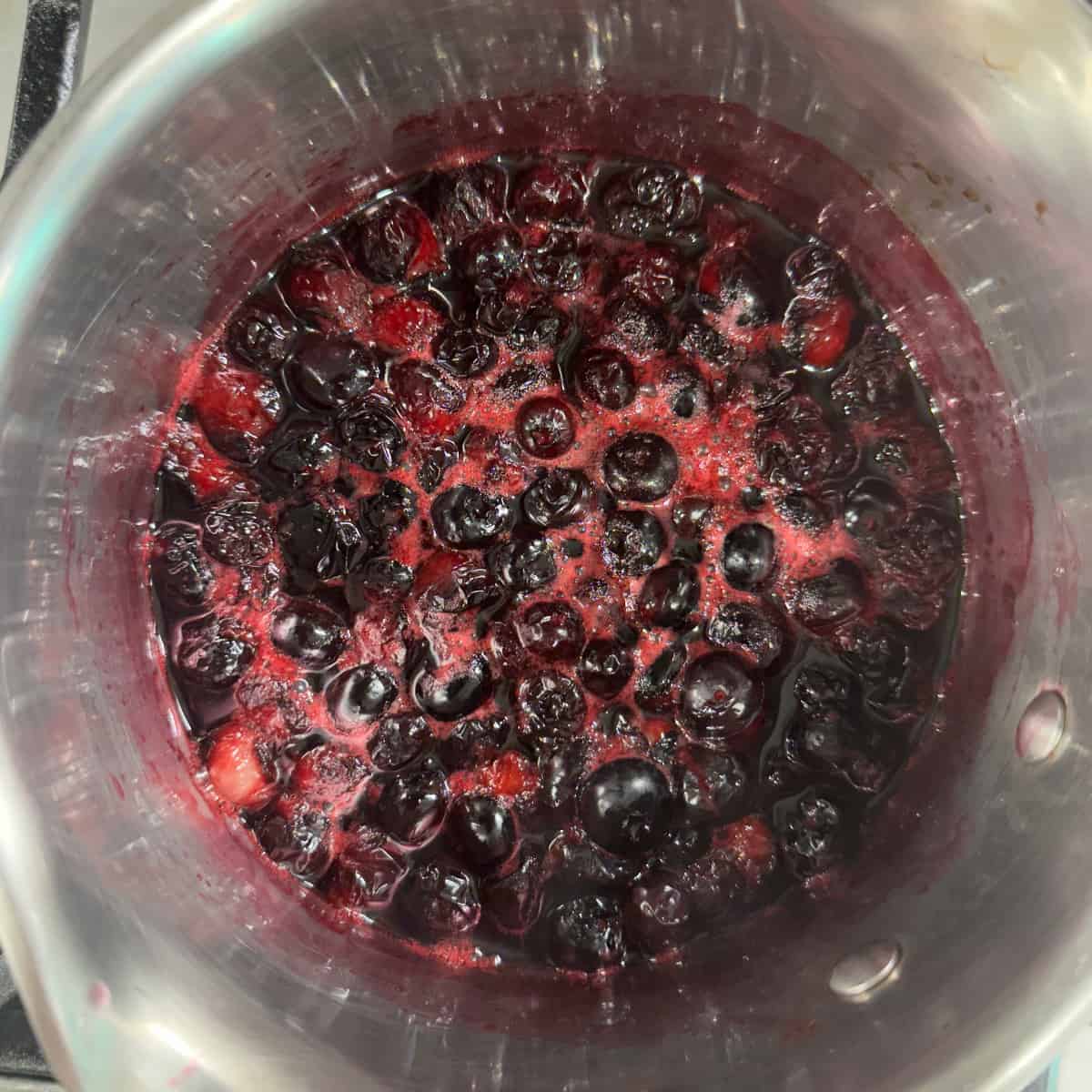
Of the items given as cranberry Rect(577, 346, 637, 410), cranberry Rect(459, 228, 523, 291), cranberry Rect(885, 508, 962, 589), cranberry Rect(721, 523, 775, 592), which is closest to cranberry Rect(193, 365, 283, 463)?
cranberry Rect(459, 228, 523, 291)

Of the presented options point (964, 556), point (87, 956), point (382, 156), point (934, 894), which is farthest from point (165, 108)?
point (934, 894)

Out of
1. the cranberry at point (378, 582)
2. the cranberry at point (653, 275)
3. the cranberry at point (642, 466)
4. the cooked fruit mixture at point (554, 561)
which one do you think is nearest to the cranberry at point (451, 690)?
the cooked fruit mixture at point (554, 561)

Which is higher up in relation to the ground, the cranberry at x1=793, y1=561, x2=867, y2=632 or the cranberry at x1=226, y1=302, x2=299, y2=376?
the cranberry at x1=226, y1=302, x2=299, y2=376

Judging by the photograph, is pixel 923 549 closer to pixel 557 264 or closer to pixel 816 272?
pixel 816 272

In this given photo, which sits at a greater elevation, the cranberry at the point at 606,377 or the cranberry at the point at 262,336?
the cranberry at the point at 262,336

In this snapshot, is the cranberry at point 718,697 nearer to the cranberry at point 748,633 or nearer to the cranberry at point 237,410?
the cranberry at point 748,633

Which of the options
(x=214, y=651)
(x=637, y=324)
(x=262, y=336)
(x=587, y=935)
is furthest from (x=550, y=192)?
(x=587, y=935)

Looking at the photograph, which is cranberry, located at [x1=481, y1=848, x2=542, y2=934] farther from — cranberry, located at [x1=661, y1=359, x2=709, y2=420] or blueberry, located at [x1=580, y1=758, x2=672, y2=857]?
cranberry, located at [x1=661, y1=359, x2=709, y2=420]
